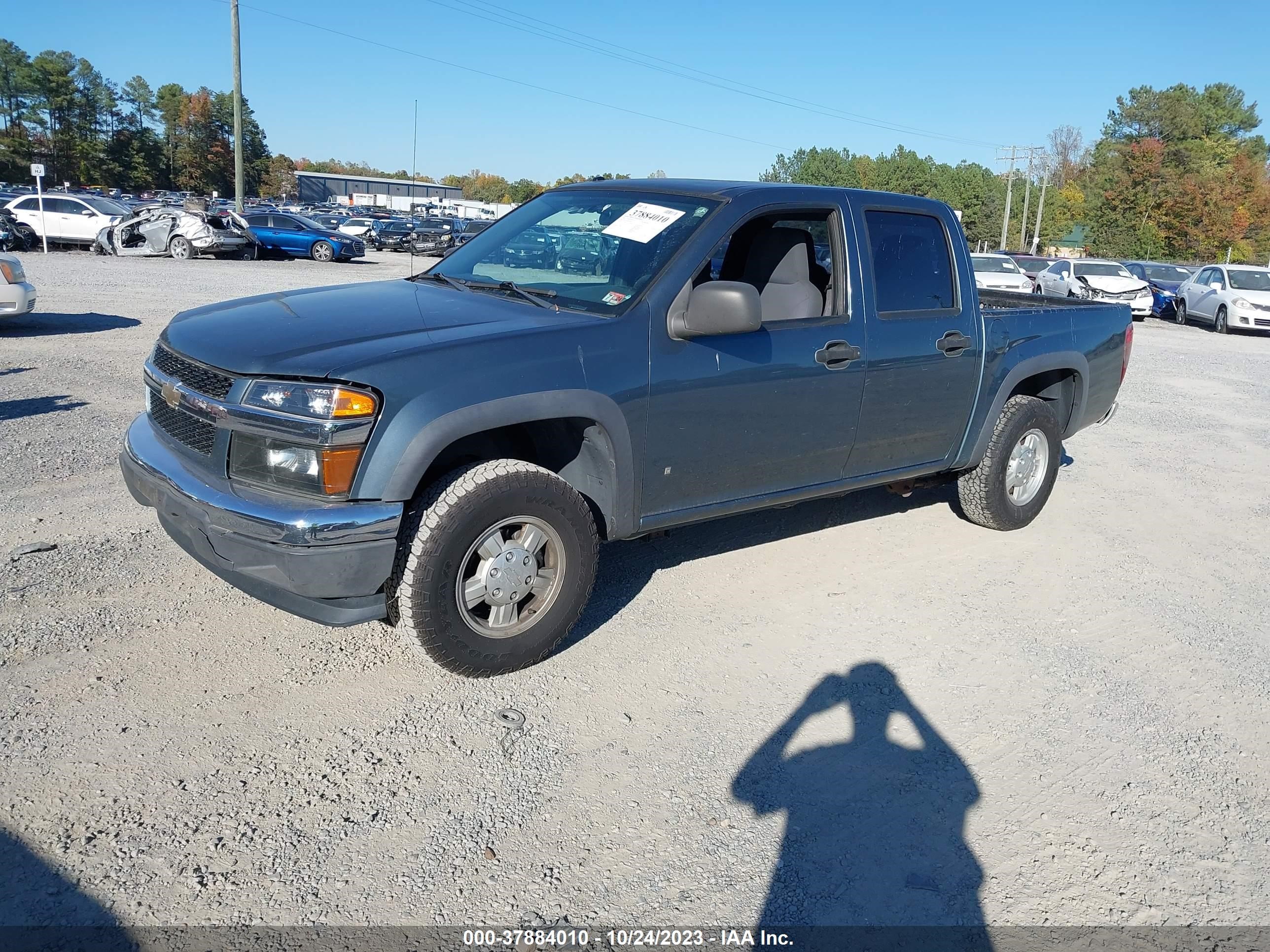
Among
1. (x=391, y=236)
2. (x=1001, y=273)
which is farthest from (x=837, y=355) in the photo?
(x=391, y=236)

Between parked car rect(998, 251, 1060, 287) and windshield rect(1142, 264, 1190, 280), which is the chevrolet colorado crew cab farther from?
windshield rect(1142, 264, 1190, 280)

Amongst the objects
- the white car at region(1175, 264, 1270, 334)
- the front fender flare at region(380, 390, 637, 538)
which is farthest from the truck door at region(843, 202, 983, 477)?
the white car at region(1175, 264, 1270, 334)

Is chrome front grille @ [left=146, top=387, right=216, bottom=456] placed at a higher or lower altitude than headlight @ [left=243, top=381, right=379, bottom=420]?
lower

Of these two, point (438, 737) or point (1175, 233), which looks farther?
point (1175, 233)

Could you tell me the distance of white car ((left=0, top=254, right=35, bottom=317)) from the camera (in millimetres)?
11305

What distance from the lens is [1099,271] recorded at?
1063 inches

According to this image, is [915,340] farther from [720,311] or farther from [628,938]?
[628,938]

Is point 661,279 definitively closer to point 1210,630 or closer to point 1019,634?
point 1019,634

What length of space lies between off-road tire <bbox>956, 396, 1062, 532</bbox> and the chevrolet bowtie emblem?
4.33 metres

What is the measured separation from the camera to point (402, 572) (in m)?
3.68

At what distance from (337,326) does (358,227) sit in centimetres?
4423

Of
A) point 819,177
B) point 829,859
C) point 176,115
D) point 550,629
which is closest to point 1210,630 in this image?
point 829,859

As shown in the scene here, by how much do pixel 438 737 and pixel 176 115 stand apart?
12037cm

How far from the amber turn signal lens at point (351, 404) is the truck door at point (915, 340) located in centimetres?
250
